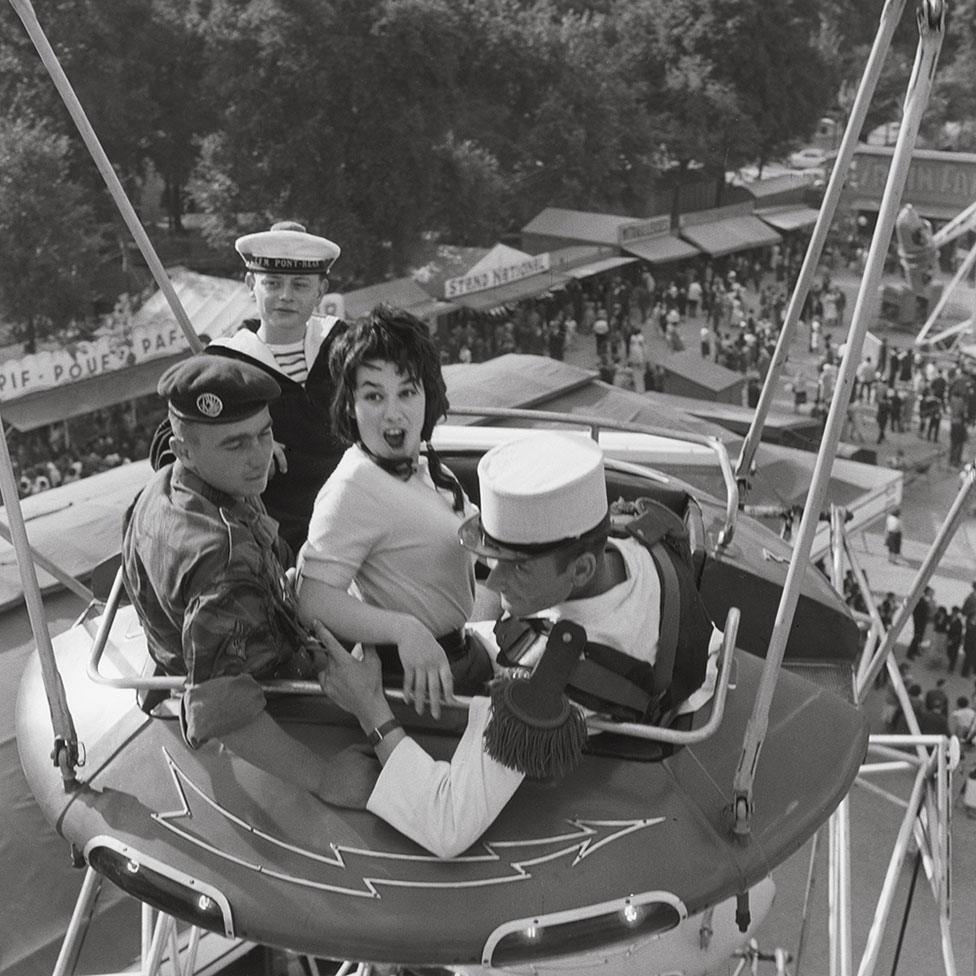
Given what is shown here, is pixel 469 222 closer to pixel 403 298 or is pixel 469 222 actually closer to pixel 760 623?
pixel 403 298

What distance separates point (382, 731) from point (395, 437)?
941 millimetres

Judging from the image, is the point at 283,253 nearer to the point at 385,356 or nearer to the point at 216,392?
the point at 385,356

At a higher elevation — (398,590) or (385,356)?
(385,356)

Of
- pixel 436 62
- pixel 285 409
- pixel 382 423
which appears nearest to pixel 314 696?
pixel 382 423

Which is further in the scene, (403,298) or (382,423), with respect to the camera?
(403,298)

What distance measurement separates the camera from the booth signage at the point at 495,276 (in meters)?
31.6

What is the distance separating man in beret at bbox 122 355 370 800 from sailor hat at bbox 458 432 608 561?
70 cm

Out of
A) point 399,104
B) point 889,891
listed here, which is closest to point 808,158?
point 399,104

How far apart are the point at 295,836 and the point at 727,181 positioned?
47.7m

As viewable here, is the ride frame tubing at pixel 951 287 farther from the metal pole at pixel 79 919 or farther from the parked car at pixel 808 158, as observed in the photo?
the parked car at pixel 808 158

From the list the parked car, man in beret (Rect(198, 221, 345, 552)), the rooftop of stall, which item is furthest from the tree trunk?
man in beret (Rect(198, 221, 345, 552))

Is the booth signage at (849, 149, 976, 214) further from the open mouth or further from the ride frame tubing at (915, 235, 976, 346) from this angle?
the open mouth

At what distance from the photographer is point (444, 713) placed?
4.24m

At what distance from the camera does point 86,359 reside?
80.1 feet
